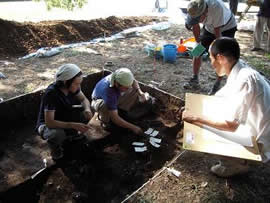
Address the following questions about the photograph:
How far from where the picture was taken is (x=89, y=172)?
115 inches

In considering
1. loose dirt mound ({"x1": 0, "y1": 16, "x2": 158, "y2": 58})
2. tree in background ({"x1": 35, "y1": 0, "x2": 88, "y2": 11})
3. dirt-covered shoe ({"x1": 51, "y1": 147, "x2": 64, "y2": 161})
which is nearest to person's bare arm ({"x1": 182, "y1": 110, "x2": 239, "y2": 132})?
dirt-covered shoe ({"x1": 51, "y1": 147, "x2": 64, "y2": 161})

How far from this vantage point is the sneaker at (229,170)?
8.55 feet

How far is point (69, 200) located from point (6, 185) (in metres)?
0.67

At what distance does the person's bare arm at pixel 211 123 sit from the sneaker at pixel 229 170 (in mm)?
550

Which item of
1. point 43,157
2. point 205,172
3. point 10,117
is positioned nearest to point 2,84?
point 10,117

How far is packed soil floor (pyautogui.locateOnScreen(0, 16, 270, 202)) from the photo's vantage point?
258cm

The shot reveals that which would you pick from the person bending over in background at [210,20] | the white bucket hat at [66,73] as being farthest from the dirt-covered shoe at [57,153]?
the person bending over in background at [210,20]

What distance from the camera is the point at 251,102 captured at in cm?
219

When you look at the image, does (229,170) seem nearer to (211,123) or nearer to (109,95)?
(211,123)

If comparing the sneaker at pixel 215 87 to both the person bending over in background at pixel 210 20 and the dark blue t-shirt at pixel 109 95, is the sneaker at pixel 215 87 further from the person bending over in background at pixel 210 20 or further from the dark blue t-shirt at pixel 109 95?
the dark blue t-shirt at pixel 109 95

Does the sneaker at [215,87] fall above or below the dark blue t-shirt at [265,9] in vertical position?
below

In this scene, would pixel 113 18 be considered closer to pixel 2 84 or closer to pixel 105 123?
pixel 2 84

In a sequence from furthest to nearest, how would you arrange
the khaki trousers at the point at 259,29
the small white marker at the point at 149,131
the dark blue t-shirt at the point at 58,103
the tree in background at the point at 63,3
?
the tree in background at the point at 63,3 < the khaki trousers at the point at 259,29 < the small white marker at the point at 149,131 < the dark blue t-shirt at the point at 58,103

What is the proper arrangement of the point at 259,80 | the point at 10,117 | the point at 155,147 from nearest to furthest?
the point at 259,80
the point at 155,147
the point at 10,117
